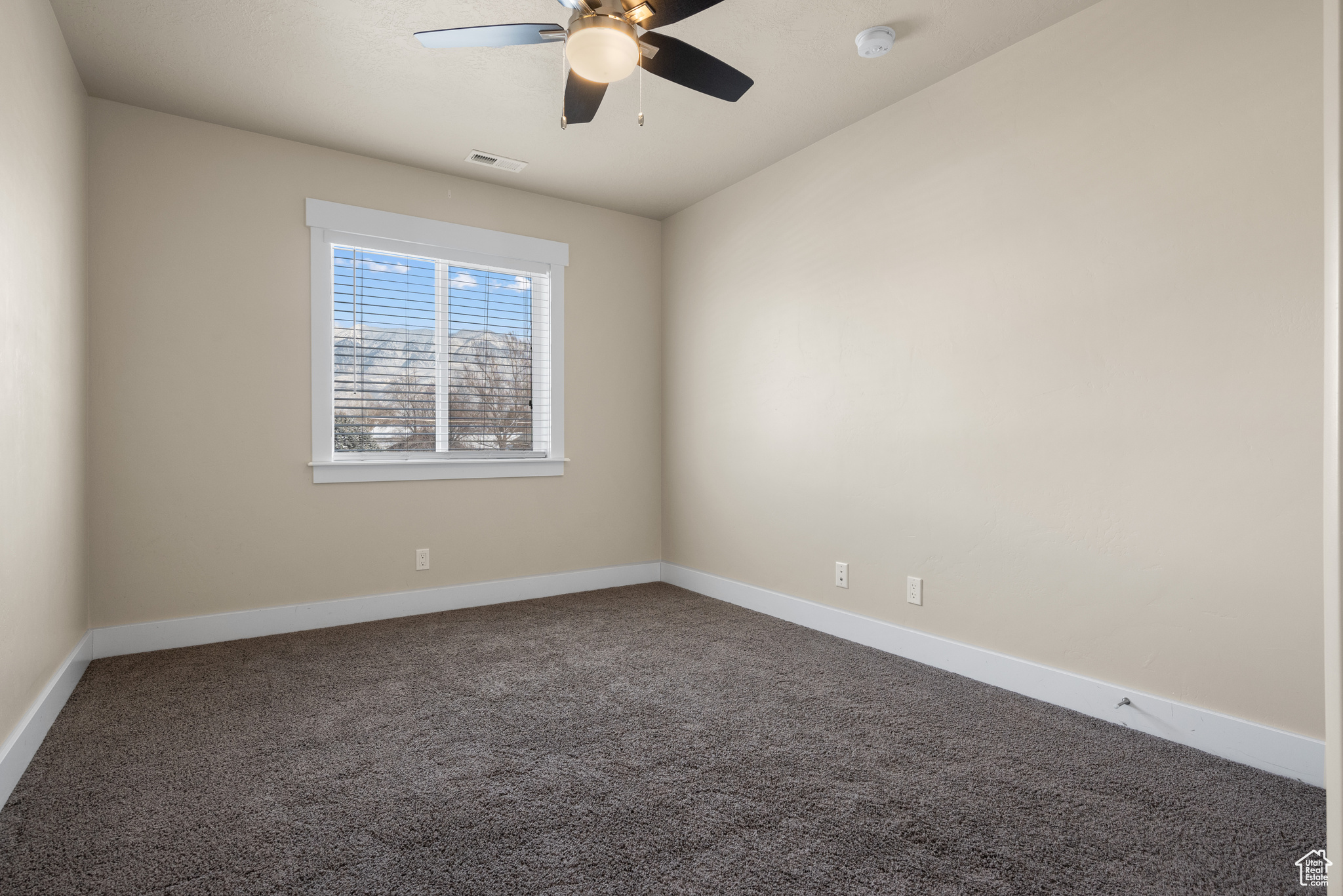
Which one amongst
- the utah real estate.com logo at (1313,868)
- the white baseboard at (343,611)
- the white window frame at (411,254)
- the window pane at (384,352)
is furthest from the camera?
the window pane at (384,352)

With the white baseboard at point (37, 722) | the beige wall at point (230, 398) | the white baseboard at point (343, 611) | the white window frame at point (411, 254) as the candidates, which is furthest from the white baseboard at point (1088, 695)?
the white baseboard at point (37, 722)

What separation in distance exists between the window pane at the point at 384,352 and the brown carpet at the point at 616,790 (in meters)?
1.32

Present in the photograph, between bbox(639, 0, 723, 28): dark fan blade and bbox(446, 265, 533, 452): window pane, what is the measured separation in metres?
2.43

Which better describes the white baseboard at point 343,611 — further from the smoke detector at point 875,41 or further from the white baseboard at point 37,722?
the smoke detector at point 875,41

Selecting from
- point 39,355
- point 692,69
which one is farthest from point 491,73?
point 39,355

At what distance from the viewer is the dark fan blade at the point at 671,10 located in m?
1.82

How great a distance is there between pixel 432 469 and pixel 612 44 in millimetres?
2650

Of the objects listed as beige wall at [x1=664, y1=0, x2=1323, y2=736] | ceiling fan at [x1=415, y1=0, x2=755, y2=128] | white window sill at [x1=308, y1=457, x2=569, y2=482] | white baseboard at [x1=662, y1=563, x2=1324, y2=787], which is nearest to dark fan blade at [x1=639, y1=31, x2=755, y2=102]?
ceiling fan at [x1=415, y1=0, x2=755, y2=128]

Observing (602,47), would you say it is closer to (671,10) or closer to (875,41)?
(671,10)

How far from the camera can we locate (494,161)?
12.3 ft

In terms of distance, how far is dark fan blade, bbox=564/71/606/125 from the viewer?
2230mm

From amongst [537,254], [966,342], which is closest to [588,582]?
[537,254]

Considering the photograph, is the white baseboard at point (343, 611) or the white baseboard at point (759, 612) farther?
the white baseboard at point (343, 611)

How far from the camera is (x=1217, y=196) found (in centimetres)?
212
